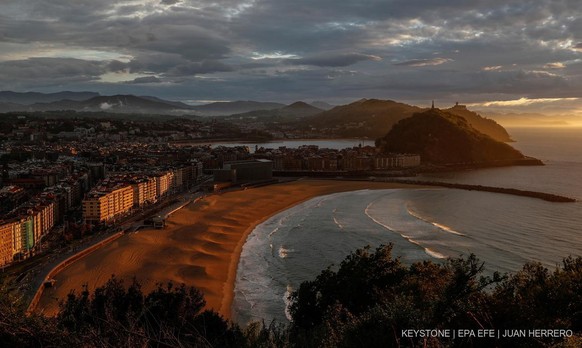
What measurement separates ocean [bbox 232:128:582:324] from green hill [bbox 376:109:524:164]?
23338mm

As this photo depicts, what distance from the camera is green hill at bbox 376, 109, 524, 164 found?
60.1 meters

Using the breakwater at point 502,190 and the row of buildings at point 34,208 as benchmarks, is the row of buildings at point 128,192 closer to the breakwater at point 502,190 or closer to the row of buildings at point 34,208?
the row of buildings at point 34,208

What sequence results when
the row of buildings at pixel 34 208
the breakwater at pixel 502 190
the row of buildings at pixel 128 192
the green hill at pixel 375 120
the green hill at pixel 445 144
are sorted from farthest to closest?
the green hill at pixel 375 120, the green hill at pixel 445 144, the breakwater at pixel 502 190, the row of buildings at pixel 128 192, the row of buildings at pixel 34 208

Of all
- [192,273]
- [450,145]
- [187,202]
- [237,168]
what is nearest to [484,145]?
[450,145]

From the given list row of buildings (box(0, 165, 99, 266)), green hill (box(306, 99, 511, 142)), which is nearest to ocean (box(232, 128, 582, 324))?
row of buildings (box(0, 165, 99, 266))

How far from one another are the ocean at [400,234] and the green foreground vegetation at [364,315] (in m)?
3.19

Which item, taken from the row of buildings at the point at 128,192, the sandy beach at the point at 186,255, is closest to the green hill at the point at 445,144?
the row of buildings at the point at 128,192

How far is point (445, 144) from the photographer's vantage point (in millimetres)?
61844

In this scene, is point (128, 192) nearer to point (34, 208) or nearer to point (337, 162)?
point (34, 208)

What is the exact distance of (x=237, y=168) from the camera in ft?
139

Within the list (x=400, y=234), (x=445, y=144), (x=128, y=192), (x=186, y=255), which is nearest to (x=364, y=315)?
(x=186, y=255)

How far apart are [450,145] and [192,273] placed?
2002 inches

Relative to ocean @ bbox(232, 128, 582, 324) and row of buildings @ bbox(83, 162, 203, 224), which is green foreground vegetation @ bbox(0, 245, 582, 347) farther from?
row of buildings @ bbox(83, 162, 203, 224)

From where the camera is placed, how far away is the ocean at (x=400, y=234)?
1592cm
